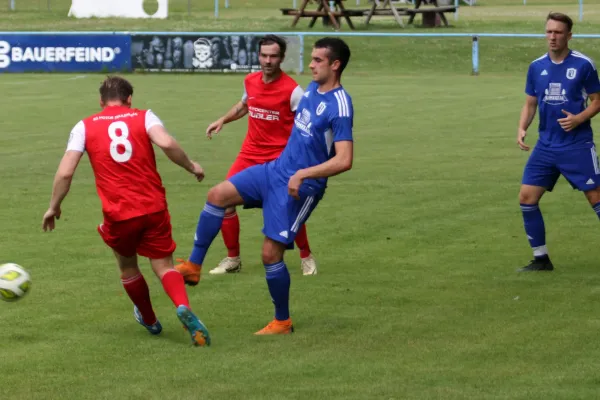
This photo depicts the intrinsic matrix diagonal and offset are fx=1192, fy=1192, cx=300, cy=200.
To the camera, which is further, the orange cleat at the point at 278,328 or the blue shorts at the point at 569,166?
the blue shorts at the point at 569,166

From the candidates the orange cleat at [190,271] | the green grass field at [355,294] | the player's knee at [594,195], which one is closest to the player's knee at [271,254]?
the green grass field at [355,294]

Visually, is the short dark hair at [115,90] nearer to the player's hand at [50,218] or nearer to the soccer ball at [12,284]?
the player's hand at [50,218]

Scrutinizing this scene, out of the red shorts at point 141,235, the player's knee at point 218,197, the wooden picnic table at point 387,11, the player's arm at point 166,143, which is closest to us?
the player's arm at point 166,143

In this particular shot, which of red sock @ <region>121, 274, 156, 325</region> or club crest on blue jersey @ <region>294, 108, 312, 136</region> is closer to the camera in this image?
red sock @ <region>121, 274, 156, 325</region>

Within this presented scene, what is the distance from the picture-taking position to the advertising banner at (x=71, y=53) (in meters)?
35.7

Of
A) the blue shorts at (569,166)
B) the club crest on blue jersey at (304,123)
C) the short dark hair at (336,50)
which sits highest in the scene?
the short dark hair at (336,50)

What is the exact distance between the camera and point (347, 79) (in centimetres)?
3347

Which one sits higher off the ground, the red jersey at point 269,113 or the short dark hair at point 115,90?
the short dark hair at point 115,90

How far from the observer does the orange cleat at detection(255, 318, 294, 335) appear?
818 centimetres

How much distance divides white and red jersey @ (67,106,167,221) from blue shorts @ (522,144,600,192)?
3.91m

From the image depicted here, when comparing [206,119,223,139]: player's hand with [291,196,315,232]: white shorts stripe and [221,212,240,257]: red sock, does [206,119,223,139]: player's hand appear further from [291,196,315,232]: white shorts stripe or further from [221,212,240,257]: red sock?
[291,196,315,232]: white shorts stripe

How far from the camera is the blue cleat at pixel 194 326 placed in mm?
7562

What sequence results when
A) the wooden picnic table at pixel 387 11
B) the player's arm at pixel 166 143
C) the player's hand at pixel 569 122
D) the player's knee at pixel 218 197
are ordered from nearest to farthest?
the player's arm at pixel 166 143 → the player's knee at pixel 218 197 → the player's hand at pixel 569 122 → the wooden picnic table at pixel 387 11

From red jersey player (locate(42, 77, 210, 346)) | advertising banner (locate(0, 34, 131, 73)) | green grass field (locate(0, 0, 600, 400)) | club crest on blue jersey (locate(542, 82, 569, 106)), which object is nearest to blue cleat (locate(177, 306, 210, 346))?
red jersey player (locate(42, 77, 210, 346))
